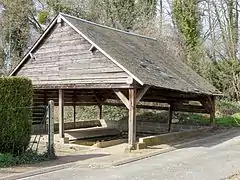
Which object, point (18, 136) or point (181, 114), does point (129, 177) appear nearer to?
point (18, 136)

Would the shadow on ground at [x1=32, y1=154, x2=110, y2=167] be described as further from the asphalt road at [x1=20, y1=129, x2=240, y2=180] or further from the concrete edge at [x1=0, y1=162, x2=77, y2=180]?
the asphalt road at [x1=20, y1=129, x2=240, y2=180]

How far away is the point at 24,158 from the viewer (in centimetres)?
1151

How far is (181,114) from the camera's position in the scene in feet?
87.8

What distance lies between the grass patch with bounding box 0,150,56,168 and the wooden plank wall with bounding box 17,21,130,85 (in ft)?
14.7

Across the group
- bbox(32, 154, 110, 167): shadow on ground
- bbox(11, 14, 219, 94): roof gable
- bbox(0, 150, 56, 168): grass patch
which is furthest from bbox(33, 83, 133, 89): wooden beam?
bbox(0, 150, 56, 168): grass patch

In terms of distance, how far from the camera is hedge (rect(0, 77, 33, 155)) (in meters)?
11.3

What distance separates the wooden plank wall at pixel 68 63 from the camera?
15914 millimetres

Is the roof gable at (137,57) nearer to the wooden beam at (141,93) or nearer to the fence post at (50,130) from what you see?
the wooden beam at (141,93)

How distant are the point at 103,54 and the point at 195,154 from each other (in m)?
5.19

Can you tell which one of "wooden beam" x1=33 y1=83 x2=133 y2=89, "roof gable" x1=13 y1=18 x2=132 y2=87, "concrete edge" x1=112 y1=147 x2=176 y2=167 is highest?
"roof gable" x1=13 y1=18 x2=132 y2=87

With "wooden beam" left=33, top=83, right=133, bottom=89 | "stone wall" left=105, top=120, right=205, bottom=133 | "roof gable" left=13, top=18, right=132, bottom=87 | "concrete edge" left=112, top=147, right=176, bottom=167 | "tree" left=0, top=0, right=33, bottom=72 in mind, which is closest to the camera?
"concrete edge" left=112, top=147, right=176, bottom=167

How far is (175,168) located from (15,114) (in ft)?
15.1

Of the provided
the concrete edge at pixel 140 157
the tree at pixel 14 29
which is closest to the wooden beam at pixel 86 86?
the concrete edge at pixel 140 157

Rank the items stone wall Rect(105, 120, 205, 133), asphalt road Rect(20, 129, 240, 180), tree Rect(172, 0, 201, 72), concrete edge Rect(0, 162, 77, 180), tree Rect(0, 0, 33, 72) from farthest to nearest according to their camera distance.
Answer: tree Rect(0, 0, 33, 72), tree Rect(172, 0, 201, 72), stone wall Rect(105, 120, 205, 133), asphalt road Rect(20, 129, 240, 180), concrete edge Rect(0, 162, 77, 180)
